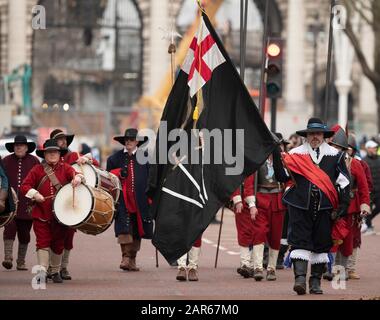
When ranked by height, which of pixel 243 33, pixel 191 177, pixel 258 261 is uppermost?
pixel 243 33

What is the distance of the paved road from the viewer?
52.0 feet

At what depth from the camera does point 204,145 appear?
16312mm

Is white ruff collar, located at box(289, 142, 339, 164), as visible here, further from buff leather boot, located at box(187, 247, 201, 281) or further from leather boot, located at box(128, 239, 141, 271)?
leather boot, located at box(128, 239, 141, 271)

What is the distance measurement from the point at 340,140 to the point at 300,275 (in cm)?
271

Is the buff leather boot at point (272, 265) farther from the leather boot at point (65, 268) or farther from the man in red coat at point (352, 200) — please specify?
the leather boot at point (65, 268)

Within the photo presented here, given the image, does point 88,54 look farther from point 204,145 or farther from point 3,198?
point 204,145

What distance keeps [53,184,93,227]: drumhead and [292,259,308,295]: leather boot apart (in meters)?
2.68

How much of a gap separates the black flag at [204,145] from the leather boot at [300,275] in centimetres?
104

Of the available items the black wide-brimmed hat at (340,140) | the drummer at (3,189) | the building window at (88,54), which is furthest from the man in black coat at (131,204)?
the building window at (88,54)

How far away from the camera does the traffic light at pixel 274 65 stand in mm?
24609

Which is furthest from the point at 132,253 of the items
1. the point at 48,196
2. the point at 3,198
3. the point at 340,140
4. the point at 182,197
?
the point at 182,197

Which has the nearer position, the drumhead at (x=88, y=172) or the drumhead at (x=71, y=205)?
the drumhead at (x=71, y=205)
